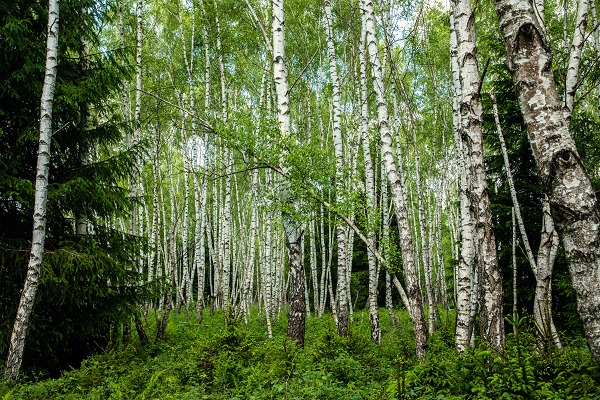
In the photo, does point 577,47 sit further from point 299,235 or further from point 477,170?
point 299,235

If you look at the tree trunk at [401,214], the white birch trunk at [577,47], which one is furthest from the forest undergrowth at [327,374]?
the white birch trunk at [577,47]

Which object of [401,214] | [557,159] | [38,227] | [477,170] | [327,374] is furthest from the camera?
[401,214]

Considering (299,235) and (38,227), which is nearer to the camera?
(38,227)

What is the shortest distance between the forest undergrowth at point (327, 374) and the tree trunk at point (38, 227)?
45 centimetres

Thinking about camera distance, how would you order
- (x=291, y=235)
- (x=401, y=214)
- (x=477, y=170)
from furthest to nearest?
(x=291, y=235), (x=401, y=214), (x=477, y=170)

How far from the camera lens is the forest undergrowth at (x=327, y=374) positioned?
2.96 metres

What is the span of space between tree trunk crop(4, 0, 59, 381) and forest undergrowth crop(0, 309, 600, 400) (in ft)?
1.47

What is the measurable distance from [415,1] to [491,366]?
12722 mm

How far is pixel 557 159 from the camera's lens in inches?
81.0

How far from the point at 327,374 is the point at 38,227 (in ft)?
14.3

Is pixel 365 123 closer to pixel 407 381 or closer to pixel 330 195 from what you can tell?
pixel 330 195

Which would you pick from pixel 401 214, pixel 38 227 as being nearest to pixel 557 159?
pixel 401 214

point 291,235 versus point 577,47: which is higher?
point 577,47

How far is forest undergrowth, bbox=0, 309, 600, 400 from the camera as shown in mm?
2965
